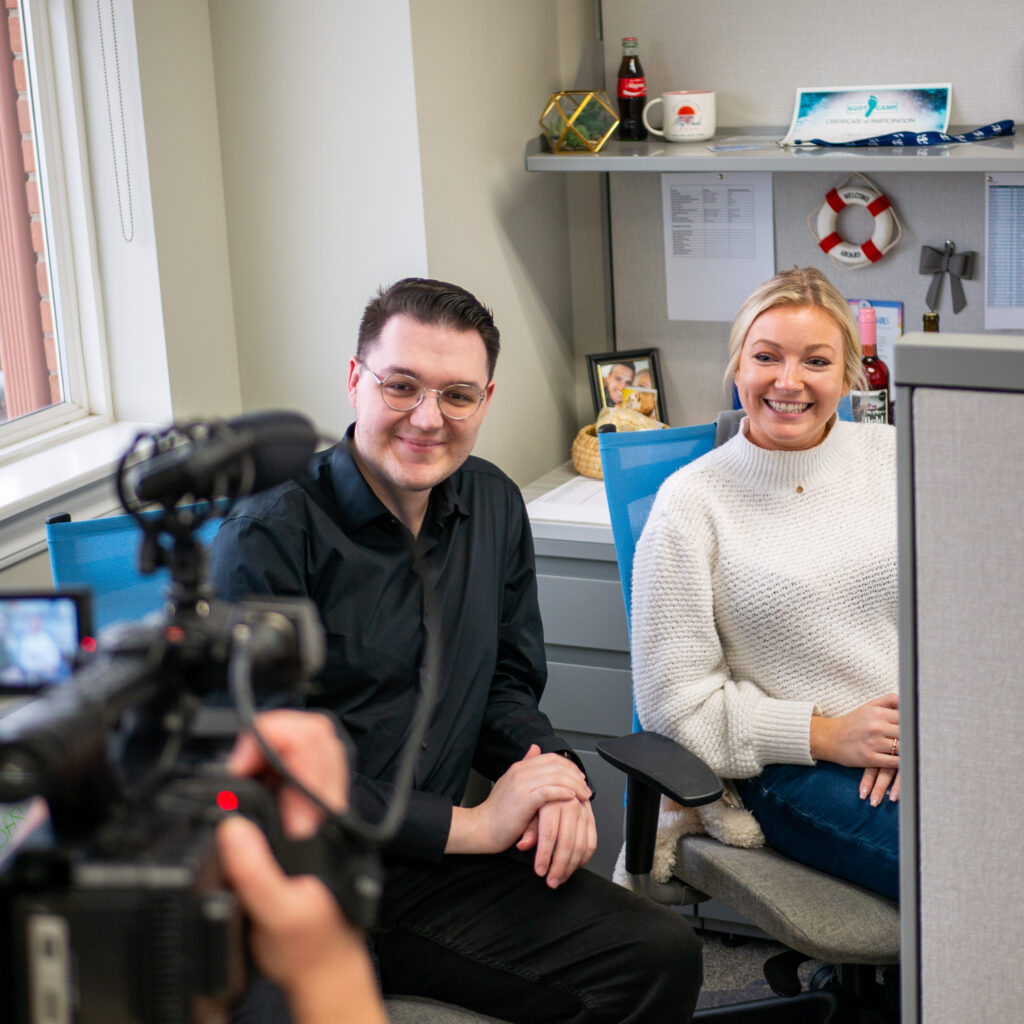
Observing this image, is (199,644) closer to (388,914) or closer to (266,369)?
(388,914)

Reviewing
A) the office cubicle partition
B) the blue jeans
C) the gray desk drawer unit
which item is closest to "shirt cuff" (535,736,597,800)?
the blue jeans

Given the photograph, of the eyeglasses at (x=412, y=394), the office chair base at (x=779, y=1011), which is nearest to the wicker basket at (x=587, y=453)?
the eyeglasses at (x=412, y=394)

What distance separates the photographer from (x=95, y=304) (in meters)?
2.29

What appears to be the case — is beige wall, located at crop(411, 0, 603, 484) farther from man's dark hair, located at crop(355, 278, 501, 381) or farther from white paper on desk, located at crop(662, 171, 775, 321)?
man's dark hair, located at crop(355, 278, 501, 381)

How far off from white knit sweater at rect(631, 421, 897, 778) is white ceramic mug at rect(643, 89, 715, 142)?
0.89 m

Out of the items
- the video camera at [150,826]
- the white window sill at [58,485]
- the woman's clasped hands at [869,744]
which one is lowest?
the woman's clasped hands at [869,744]

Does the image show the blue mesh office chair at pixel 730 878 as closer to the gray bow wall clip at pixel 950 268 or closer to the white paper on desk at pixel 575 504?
the white paper on desk at pixel 575 504

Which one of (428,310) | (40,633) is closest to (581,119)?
(428,310)

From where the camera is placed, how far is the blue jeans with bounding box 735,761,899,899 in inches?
63.9

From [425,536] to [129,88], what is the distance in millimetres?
1001

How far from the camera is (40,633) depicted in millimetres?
774

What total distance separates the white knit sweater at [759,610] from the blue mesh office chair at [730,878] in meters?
0.09

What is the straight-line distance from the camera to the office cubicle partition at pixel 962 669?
96 cm

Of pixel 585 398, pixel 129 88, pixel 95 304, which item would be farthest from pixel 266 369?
pixel 585 398
